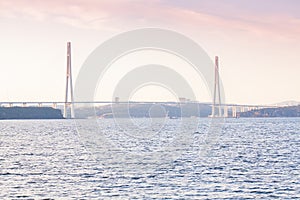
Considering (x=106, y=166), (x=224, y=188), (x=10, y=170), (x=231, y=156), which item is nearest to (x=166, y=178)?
(x=224, y=188)

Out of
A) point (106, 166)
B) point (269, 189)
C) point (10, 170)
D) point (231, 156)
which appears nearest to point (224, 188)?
point (269, 189)

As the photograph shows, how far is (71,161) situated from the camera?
5419 centimetres

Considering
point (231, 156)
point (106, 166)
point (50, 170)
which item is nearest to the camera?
point (50, 170)

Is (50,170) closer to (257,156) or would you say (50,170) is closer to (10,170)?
(10,170)

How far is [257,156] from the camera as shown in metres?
59.7

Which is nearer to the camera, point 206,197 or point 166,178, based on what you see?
point 206,197

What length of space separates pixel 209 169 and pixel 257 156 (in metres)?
13.6

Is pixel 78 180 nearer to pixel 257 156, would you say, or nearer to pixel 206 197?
pixel 206 197

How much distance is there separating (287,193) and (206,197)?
190 inches

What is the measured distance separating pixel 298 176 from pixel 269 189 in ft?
22.4

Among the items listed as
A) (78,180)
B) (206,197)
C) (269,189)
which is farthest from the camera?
(78,180)

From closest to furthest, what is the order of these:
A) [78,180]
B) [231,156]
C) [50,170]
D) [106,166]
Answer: [78,180] → [50,170] → [106,166] → [231,156]

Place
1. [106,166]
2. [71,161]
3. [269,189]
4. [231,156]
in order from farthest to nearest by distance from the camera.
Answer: [231,156] < [71,161] < [106,166] < [269,189]

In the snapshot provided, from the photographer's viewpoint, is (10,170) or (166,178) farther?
(10,170)
